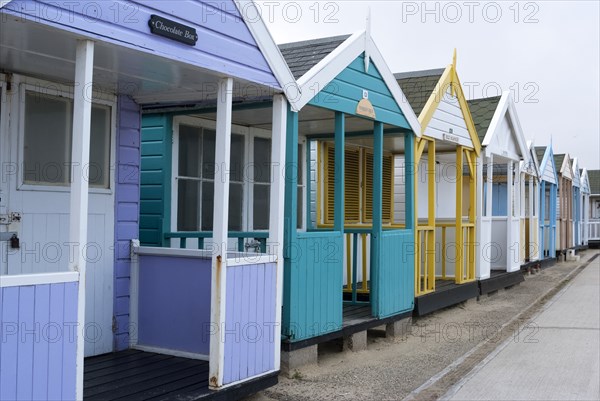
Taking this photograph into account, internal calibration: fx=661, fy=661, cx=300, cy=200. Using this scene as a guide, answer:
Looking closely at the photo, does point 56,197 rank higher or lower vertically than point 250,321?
higher

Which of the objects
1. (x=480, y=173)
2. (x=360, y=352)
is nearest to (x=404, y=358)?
(x=360, y=352)

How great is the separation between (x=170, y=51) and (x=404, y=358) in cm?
467

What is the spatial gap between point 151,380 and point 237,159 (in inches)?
143

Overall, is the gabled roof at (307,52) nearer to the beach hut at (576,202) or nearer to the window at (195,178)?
the window at (195,178)

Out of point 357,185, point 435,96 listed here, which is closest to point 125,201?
point 435,96

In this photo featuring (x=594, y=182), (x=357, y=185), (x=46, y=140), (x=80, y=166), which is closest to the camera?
(x=80, y=166)

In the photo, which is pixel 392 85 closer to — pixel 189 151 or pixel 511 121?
pixel 189 151

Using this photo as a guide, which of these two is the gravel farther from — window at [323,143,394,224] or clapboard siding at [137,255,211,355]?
window at [323,143,394,224]

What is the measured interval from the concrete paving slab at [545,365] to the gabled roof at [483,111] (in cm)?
347

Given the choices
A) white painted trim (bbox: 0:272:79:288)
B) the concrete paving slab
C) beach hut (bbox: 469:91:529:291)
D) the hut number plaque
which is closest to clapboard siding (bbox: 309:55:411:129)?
the hut number plaque

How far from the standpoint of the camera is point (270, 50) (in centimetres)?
536

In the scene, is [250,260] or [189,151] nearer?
[250,260]

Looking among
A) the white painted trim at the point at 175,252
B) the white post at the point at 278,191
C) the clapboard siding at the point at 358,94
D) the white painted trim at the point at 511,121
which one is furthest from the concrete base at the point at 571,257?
the white painted trim at the point at 175,252

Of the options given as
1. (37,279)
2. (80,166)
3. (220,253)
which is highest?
(80,166)
